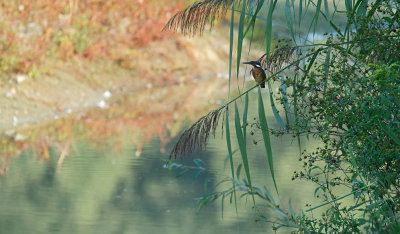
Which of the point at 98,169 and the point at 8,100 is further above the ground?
the point at 8,100

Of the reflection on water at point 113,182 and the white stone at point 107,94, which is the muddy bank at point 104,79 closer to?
the white stone at point 107,94

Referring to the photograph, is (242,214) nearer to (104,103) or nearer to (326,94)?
(326,94)

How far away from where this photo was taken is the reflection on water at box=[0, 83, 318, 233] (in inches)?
184

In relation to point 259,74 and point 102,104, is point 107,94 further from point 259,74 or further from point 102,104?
point 259,74

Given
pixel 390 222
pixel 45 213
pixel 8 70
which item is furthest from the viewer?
pixel 8 70

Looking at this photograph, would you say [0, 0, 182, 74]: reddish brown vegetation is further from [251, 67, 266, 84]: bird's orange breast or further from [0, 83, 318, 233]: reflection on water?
[251, 67, 266, 84]: bird's orange breast

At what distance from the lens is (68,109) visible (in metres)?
9.12

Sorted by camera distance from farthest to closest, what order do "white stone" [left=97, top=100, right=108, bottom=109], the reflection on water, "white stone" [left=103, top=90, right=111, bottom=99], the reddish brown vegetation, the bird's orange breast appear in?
"white stone" [left=103, top=90, right=111, bottom=99] → "white stone" [left=97, top=100, right=108, bottom=109] → the reddish brown vegetation → the reflection on water → the bird's orange breast

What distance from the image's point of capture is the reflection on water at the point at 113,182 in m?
4.66

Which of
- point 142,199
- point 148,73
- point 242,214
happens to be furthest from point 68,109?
point 242,214

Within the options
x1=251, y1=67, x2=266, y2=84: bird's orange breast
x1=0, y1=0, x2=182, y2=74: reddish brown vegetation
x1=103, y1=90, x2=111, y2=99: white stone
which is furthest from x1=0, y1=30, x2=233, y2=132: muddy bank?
x1=251, y1=67, x2=266, y2=84: bird's orange breast

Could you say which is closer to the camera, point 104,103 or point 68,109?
point 68,109

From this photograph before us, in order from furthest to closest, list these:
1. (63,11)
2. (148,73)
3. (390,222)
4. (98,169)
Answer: (148,73) < (63,11) < (98,169) < (390,222)

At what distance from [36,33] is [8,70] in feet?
3.14
